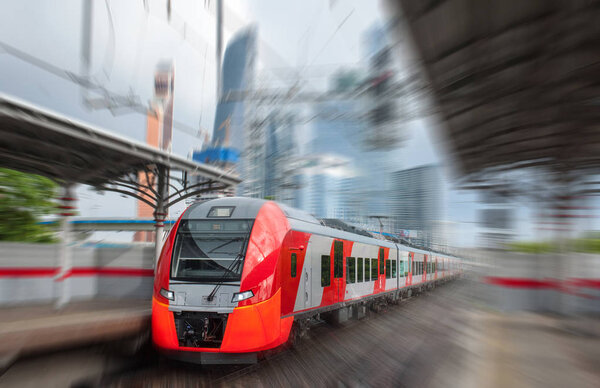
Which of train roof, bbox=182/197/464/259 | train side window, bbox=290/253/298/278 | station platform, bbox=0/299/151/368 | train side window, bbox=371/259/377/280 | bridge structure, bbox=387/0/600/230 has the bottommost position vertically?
station platform, bbox=0/299/151/368

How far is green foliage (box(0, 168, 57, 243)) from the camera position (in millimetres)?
17016

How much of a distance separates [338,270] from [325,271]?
2.63 ft

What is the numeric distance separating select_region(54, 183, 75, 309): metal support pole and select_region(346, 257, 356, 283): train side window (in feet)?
19.9

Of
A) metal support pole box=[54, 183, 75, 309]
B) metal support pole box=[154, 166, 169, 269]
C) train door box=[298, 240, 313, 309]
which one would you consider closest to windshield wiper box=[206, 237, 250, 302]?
train door box=[298, 240, 313, 309]

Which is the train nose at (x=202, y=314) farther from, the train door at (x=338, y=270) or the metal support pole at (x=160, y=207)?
the metal support pole at (x=160, y=207)

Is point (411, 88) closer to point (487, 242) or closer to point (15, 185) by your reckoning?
point (487, 242)

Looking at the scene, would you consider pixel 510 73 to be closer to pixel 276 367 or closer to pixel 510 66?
→ pixel 510 66

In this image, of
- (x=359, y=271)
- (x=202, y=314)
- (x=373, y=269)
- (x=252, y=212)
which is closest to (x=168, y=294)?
(x=202, y=314)

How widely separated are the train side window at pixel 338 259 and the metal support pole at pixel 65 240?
5.65 metres

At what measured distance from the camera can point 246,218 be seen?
22.7ft

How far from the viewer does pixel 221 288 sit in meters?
6.23

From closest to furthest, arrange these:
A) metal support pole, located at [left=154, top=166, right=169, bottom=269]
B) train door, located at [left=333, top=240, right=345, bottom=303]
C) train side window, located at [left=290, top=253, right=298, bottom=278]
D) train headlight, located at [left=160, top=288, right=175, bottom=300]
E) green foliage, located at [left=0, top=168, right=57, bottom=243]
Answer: train headlight, located at [left=160, top=288, right=175, bottom=300], train side window, located at [left=290, top=253, right=298, bottom=278], train door, located at [left=333, top=240, right=345, bottom=303], metal support pole, located at [left=154, top=166, right=169, bottom=269], green foliage, located at [left=0, top=168, right=57, bottom=243]

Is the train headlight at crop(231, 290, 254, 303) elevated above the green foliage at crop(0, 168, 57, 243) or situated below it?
below

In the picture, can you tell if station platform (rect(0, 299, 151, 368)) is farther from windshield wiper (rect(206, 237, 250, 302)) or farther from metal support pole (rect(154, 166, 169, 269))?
windshield wiper (rect(206, 237, 250, 302))
